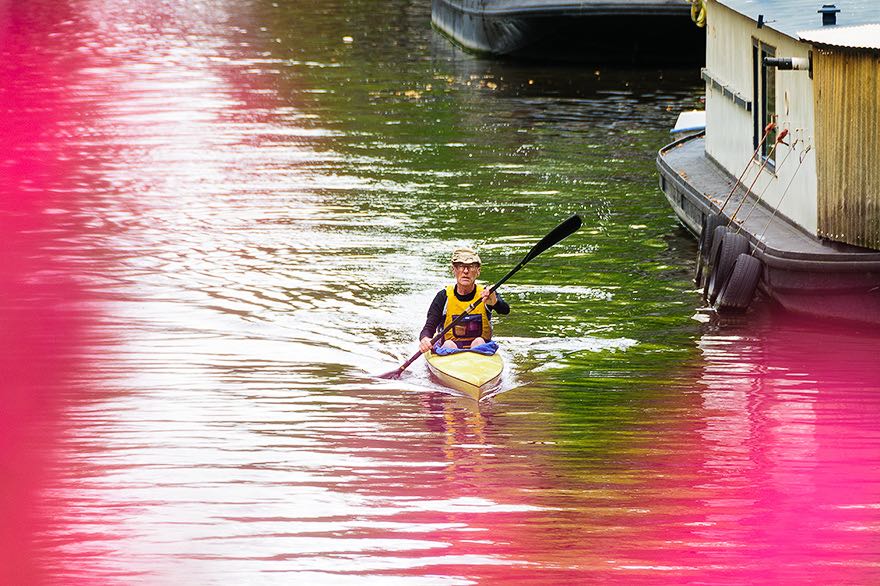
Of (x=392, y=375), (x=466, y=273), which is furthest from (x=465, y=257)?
(x=392, y=375)

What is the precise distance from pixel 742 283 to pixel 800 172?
130 cm

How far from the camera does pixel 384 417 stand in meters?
13.9

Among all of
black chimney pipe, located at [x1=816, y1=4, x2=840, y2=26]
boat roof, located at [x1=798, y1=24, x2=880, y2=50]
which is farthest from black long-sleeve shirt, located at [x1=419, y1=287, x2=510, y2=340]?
black chimney pipe, located at [x1=816, y1=4, x2=840, y2=26]

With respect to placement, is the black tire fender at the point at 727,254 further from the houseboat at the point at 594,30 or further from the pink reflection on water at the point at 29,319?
the houseboat at the point at 594,30

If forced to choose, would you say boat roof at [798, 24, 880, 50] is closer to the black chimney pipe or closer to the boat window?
the black chimney pipe

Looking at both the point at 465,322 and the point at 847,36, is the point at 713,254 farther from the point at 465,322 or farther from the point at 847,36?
the point at 465,322

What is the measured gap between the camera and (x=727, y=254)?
16906 millimetres

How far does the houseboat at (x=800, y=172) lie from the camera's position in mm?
15844

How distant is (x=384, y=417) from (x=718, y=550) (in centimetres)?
373

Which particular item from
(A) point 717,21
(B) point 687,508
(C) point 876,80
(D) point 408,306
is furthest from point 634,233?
(B) point 687,508

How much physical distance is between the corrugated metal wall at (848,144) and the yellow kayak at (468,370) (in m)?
3.73

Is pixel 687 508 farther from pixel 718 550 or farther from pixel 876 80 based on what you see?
pixel 876 80

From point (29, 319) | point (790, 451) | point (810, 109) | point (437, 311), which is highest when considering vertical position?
point (810, 109)

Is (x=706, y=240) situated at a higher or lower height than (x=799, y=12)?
lower
